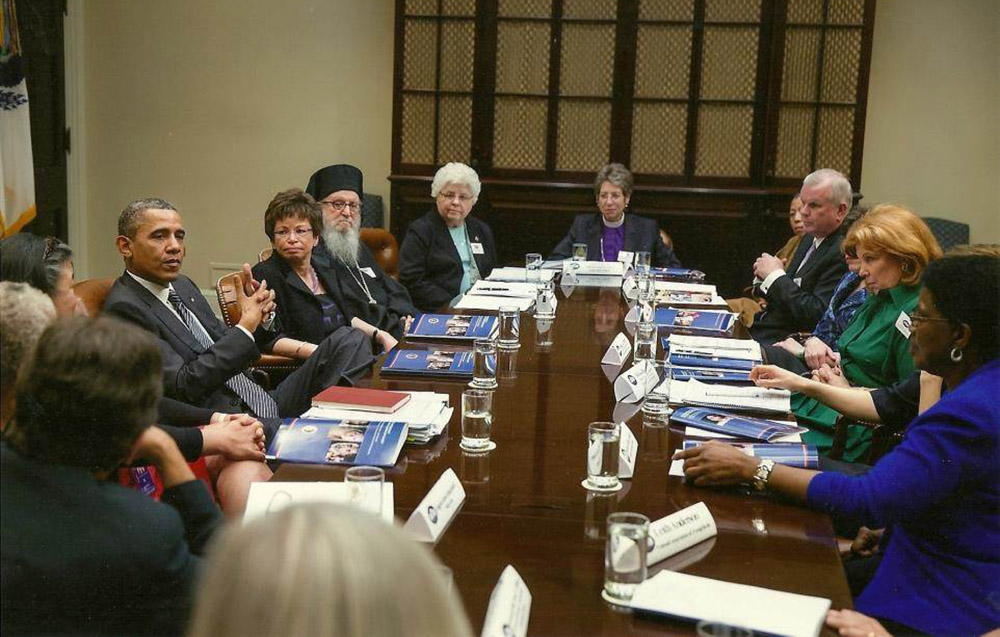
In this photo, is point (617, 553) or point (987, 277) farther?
point (987, 277)

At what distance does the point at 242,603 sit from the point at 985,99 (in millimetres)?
7357

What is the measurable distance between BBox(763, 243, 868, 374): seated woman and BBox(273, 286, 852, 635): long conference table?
54.8 inches

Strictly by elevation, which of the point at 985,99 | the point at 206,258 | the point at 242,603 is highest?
the point at 985,99

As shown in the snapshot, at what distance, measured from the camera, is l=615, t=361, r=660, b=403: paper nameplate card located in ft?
9.02

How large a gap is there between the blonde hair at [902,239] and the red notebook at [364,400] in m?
1.53

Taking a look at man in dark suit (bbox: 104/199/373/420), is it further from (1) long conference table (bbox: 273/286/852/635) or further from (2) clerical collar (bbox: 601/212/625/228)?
(2) clerical collar (bbox: 601/212/625/228)

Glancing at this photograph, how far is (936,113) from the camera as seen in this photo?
7.16 meters

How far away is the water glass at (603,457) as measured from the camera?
A: 2115 mm

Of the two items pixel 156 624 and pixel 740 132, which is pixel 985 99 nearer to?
pixel 740 132

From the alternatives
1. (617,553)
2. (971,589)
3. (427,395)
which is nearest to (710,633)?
(617,553)

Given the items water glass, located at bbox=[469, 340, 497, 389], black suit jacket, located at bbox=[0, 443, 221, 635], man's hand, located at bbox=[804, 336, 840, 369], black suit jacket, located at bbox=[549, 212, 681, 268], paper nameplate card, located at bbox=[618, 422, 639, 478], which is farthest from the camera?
black suit jacket, located at bbox=[549, 212, 681, 268]

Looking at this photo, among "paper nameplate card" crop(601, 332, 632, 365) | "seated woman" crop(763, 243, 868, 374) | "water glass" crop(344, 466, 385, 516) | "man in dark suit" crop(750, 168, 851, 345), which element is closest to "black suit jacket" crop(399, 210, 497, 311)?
"man in dark suit" crop(750, 168, 851, 345)

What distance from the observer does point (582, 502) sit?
Answer: 2082mm

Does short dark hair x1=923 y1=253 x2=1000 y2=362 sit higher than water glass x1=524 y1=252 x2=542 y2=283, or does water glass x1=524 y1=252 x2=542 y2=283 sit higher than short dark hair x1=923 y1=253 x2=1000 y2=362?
short dark hair x1=923 y1=253 x2=1000 y2=362
